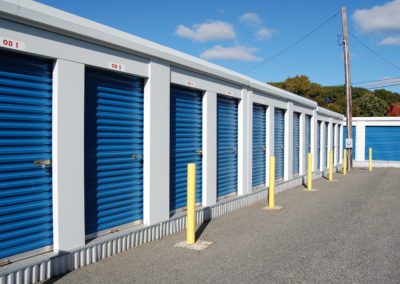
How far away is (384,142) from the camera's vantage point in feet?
77.2

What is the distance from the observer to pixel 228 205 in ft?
28.8

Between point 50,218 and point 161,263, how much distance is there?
155cm

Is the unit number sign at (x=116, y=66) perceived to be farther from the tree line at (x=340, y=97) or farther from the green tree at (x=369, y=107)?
the green tree at (x=369, y=107)

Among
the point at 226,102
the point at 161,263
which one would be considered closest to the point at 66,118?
the point at 161,263

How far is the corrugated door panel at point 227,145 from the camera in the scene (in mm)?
8969

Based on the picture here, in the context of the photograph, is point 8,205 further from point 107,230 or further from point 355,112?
point 355,112

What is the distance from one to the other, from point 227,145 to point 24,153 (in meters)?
5.56

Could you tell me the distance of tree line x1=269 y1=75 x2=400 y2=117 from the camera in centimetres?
4522

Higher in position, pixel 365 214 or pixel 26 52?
pixel 26 52

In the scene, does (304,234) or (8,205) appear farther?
(304,234)

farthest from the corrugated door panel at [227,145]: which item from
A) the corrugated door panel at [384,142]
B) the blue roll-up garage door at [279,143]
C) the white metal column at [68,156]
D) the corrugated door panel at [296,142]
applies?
the corrugated door panel at [384,142]

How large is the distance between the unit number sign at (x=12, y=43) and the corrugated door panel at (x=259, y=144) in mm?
7462

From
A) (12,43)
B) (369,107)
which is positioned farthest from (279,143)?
(369,107)

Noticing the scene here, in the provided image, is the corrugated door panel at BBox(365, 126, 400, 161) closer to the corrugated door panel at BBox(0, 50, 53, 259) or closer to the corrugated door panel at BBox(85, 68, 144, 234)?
the corrugated door panel at BBox(85, 68, 144, 234)
